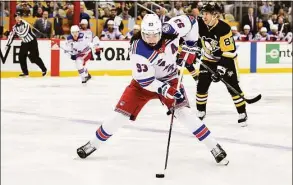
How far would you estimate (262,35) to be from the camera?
16.4 m

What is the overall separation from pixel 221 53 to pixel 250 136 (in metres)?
0.93

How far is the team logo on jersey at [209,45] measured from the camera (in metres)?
6.56

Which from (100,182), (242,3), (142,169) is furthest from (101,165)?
(242,3)

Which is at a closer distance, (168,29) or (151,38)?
(151,38)

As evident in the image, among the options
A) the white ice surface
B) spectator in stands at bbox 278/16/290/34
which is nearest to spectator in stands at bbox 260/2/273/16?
spectator in stands at bbox 278/16/290/34

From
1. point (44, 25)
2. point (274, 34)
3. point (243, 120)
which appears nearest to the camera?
point (243, 120)

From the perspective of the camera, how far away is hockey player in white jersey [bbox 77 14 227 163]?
432cm

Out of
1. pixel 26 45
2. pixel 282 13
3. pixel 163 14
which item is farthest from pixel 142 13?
pixel 282 13

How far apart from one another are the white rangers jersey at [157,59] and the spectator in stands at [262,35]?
38.8ft

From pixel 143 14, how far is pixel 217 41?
29.4 ft

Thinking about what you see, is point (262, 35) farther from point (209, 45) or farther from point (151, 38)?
point (151, 38)

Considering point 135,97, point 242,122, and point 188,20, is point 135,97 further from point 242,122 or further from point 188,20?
point 242,122

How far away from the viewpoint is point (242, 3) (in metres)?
16.8

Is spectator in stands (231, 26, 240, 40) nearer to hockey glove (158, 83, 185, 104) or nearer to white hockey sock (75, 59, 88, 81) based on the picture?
white hockey sock (75, 59, 88, 81)
